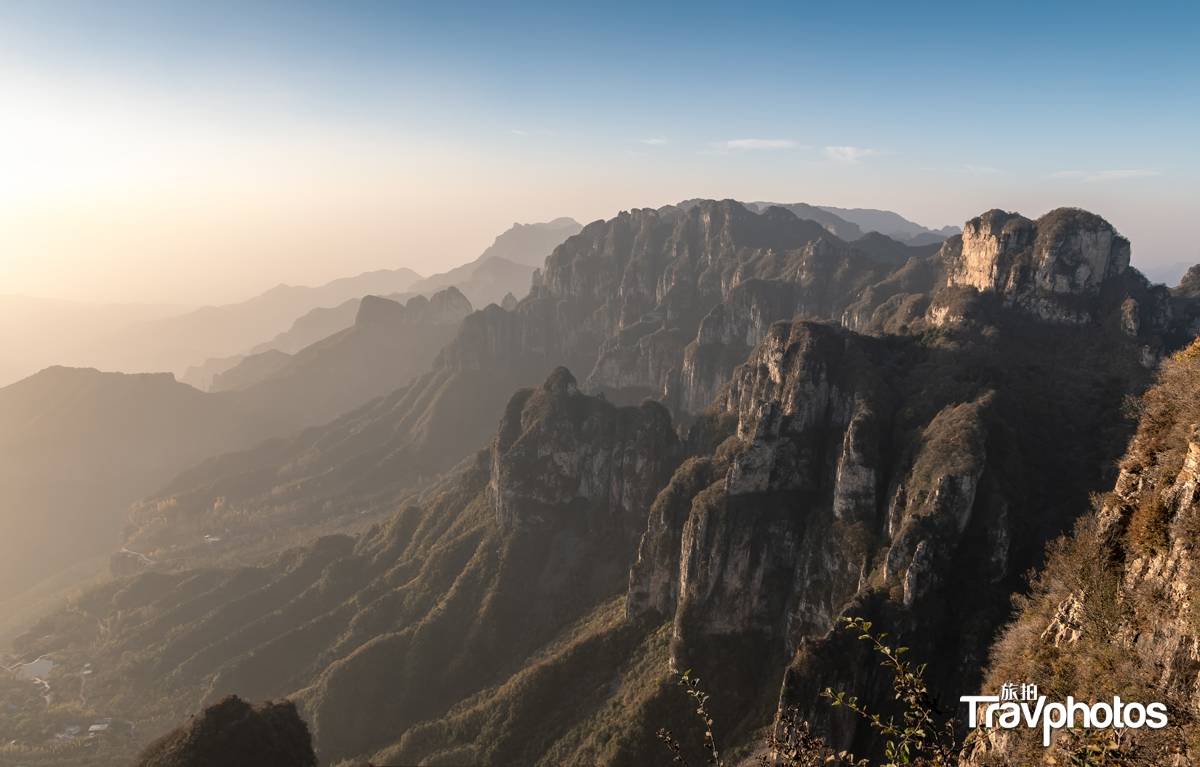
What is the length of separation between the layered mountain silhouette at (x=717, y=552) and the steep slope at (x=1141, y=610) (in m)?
36.6

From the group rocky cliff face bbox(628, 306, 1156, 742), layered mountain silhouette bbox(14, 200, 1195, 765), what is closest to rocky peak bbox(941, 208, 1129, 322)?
layered mountain silhouette bbox(14, 200, 1195, 765)

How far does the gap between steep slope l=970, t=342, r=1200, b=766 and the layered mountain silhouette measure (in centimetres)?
3665

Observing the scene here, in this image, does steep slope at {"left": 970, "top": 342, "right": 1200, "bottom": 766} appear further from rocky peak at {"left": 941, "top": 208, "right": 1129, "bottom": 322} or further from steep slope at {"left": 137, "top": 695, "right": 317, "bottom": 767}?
rocky peak at {"left": 941, "top": 208, "right": 1129, "bottom": 322}

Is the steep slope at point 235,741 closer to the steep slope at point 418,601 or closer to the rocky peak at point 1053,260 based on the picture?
the steep slope at point 418,601

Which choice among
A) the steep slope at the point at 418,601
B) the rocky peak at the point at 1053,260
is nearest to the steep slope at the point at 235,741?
the steep slope at the point at 418,601

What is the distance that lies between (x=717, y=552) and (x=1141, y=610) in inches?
2630

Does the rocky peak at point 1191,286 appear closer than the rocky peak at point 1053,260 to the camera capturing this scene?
No

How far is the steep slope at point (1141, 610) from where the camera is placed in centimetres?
2597

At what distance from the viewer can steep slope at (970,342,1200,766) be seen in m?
26.0

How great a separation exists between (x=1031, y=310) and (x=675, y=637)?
92.6m

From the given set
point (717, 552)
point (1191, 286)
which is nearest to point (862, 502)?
point (717, 552)

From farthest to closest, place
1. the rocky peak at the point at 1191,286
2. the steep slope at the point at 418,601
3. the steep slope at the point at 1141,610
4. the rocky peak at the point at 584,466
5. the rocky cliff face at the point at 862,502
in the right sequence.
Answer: the rocky peak at the point at 584,466
the rocky peak at the point at 1191,286
the steep slope at the point at 418,601
the rocky cliff face at the point at 862,502
the steep slope at the point at 1141,610

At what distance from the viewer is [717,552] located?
308 feet

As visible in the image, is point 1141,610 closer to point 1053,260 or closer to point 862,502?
point 862,502
